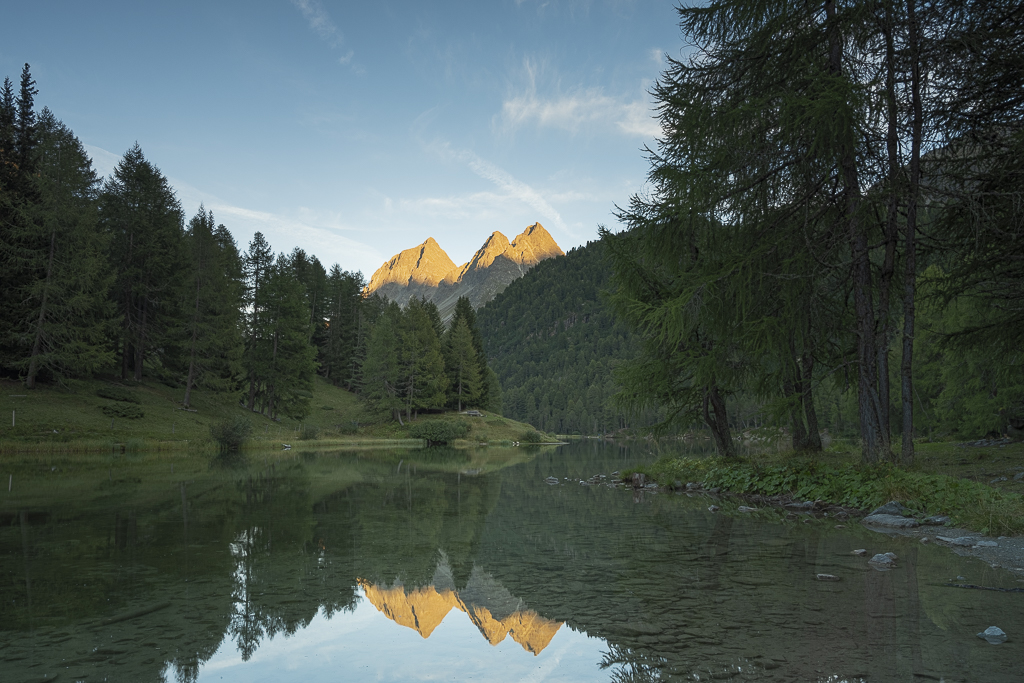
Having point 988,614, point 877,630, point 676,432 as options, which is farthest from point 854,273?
point 877,630

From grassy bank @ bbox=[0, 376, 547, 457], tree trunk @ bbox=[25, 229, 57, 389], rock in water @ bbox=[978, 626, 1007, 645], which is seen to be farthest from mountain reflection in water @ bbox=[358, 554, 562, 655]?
tree trunk @ bbox=[25, 229, 57, 389]

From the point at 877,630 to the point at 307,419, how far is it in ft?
187

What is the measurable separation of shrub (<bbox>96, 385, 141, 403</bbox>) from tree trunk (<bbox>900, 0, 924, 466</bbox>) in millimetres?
41704

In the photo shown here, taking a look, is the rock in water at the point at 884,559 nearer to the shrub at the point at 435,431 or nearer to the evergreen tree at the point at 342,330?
the shrub at the point at 435,431

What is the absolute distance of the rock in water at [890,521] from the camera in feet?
33.3

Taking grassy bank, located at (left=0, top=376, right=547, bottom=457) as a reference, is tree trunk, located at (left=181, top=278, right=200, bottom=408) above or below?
above

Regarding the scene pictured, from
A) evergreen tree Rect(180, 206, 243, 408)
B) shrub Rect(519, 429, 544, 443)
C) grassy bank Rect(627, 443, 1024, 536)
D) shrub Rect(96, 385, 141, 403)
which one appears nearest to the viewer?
grassy bank Rect(627, 443, 1024, 536)

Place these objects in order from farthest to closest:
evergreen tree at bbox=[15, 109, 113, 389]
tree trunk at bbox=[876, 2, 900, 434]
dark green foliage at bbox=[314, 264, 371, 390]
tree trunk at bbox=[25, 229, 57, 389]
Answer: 1. dark green foliage at bbox=[314, 264, 371, 390]
2. evergreen tree at bbox=[15, 109, 113, 389]
3. tree trunk at bbox=[25, 229, 57, 389]
4. tree trunk at bbox=[876, 2, 900, 434]

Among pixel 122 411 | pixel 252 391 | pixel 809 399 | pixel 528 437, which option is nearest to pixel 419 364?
pixel 528 437

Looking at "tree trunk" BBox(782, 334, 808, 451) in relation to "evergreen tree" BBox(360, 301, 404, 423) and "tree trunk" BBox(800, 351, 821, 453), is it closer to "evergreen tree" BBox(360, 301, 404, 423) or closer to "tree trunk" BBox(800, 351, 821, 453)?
"tree trunk" BBox(800, 351, 821, 453)

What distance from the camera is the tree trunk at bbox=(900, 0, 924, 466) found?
12.4 meters

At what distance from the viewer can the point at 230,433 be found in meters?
34.8

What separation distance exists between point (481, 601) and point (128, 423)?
36.1m

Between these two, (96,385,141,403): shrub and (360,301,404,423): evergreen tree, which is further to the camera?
(360,301,404,423): evergreen tree
